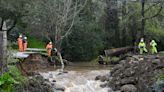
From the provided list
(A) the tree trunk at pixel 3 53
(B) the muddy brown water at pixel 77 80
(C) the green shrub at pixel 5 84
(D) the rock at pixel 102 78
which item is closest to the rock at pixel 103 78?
(D) the rock at pixel 102 78

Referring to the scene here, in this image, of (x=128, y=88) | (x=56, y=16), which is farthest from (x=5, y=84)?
(x=56, y=16)

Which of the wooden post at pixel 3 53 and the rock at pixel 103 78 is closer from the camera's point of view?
the wooden post at pixel 3 53

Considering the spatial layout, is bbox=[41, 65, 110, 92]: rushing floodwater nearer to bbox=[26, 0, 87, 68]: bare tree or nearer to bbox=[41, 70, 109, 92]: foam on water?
bbox=[41, 70, 109, 92]: foam on water

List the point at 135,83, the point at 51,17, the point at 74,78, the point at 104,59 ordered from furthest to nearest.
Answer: the point at 104,59
the point at 51,17
the point at 74,78
the point at 135,83

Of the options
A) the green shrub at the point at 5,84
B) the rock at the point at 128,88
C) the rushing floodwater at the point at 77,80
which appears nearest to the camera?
the green shrub at the point at 5,84

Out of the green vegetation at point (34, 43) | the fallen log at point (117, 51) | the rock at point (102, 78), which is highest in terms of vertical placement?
the green vegetation at point (34, 43)

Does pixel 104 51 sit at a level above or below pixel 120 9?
below

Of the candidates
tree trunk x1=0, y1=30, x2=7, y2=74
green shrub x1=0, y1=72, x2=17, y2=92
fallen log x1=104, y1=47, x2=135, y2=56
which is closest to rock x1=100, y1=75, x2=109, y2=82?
tree trunk x1=0, y1=30, x2=7, y2=74

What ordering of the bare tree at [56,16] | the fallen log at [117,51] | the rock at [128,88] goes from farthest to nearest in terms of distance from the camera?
the fallen log at [117,51]
the bare tree at [56,16]
the rock at [128,88]

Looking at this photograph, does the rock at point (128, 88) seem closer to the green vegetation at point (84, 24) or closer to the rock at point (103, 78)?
the rock at point (103, 78)

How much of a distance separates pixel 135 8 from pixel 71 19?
817 centimetres

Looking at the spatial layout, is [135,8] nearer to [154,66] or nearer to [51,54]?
[51,54]

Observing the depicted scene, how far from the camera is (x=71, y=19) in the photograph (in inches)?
1401

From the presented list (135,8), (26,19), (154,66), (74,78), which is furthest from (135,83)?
(135,8)
